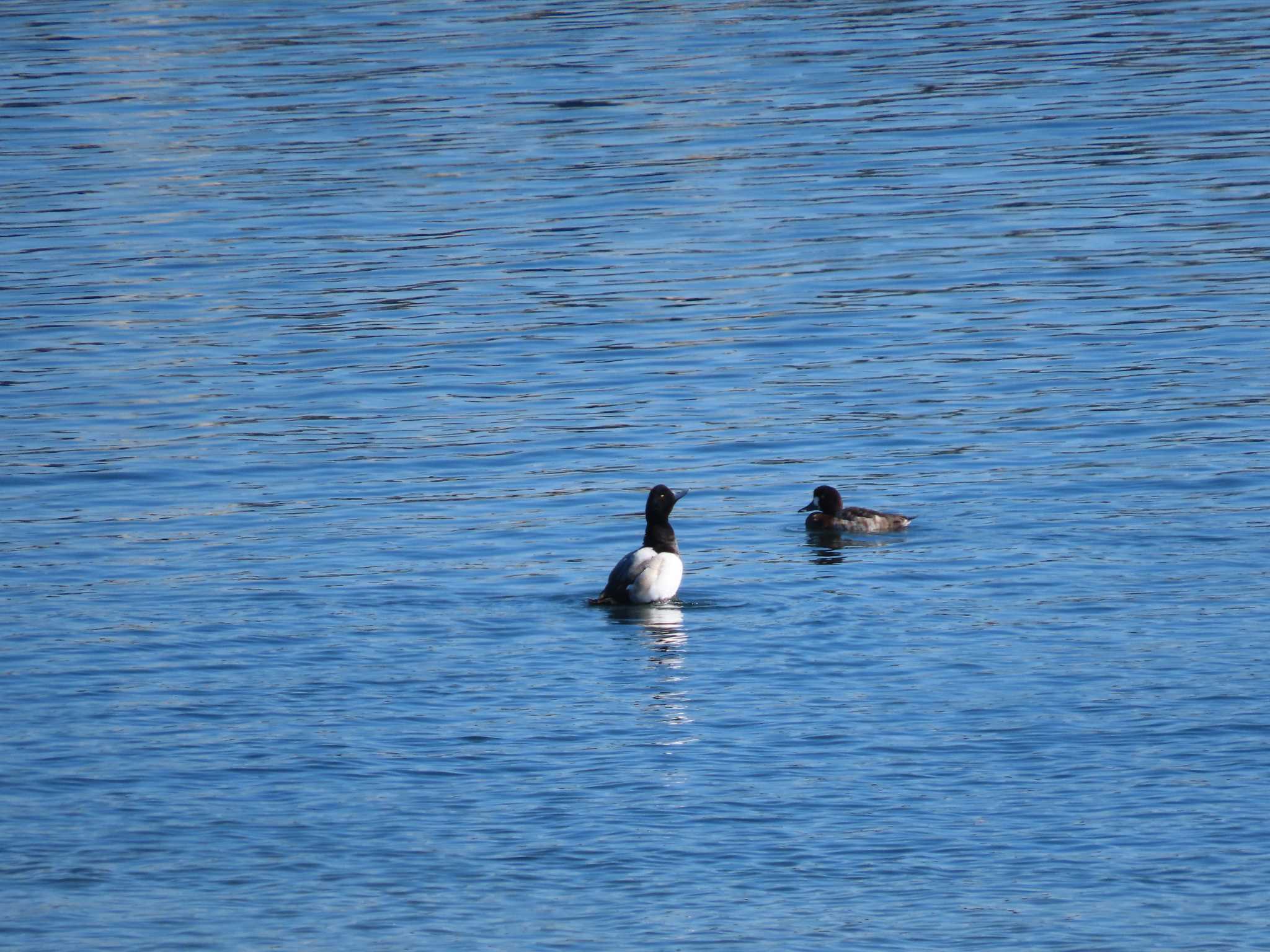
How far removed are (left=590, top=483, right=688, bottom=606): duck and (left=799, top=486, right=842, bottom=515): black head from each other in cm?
196

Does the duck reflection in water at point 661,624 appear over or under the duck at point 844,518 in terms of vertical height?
under

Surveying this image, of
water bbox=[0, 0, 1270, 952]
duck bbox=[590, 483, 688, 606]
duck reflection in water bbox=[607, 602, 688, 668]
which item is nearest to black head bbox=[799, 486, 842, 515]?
water bbox=[0, 0, 1270, 952]

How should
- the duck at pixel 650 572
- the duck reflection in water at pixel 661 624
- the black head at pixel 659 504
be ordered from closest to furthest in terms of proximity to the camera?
1. the duck reflection in water at pixel 661 624
2. the duck at pixel 650 572
3. the black head at pixel 659 504

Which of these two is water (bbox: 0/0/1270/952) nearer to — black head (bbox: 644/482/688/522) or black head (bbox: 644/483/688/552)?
black head (bbox: 644/483/688/552)

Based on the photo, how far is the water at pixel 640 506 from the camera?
12.8 meters

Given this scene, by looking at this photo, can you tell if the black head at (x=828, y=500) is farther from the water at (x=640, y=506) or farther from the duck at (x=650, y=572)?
the duck at (x=650, y=572)

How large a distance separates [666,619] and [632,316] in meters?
12.1

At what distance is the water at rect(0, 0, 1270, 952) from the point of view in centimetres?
1276

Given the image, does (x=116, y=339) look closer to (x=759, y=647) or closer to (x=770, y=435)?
(x=770, y=435)

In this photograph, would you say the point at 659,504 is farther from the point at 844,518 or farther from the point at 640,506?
the point at 640,506

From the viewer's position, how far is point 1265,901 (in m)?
11.9

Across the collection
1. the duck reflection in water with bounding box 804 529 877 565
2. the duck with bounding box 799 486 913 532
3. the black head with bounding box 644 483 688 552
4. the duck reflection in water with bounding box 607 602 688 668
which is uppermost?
the black head with bounding box 644 483 688 552

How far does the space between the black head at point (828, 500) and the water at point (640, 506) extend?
0.63 meters

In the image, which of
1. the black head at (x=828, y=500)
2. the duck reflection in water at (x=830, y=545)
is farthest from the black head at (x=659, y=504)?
the black head at (x=828, y=500)
